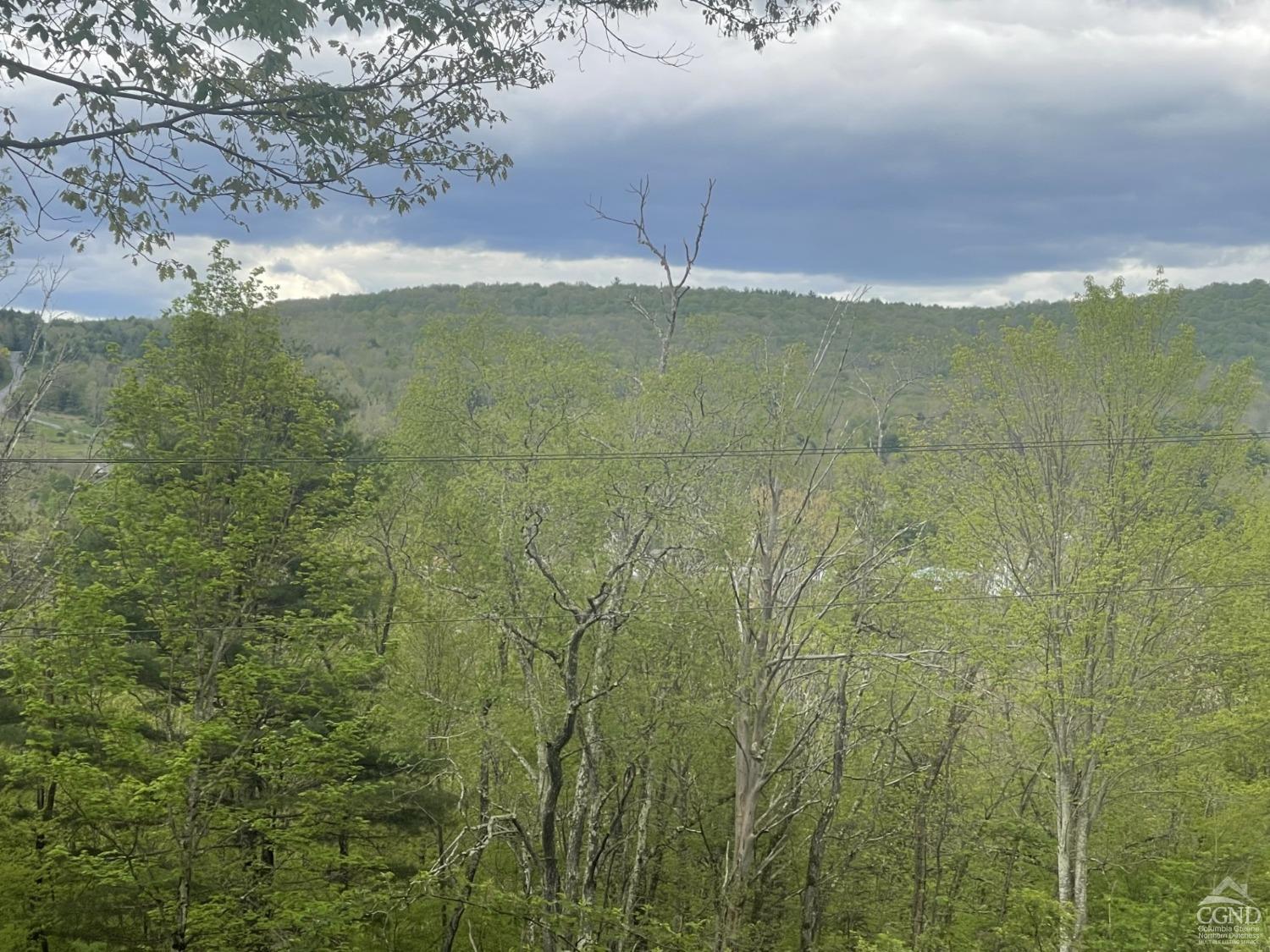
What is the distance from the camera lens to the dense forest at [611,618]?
11195 millimetres

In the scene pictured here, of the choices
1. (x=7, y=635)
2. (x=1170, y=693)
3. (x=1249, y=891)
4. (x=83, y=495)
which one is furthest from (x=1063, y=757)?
(x=7, y=635)

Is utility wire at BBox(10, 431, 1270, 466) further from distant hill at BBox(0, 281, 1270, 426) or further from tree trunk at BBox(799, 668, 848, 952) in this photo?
tree trunk at BBox(799, 668, 848, 952)

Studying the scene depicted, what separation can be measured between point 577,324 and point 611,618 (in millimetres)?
10910

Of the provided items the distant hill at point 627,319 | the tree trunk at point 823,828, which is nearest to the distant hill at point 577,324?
the distant hill at point 627,319

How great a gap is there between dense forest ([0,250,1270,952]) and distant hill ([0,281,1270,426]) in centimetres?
70

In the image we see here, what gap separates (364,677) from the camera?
47.1ft

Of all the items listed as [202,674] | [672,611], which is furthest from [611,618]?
[202,674]

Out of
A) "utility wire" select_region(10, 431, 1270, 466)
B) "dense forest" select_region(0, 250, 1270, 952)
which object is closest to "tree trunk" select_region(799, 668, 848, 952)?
"dense forest" select_region(0, 250, 1270, 952)

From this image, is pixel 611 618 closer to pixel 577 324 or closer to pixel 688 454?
pixel 688 454

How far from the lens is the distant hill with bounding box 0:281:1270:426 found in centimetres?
1474

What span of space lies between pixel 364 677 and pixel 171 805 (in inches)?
158

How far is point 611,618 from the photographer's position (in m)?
11.8

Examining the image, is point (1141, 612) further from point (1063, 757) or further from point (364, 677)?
point (364, 677)

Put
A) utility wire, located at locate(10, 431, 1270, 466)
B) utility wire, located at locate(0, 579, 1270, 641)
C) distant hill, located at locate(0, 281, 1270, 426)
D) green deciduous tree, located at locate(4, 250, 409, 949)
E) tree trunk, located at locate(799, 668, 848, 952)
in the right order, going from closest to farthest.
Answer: green deciduous tree, located at locate(4, 250, 409, 949), utility wire, located at locate(0, 579, 1270, 641), utility wire, located at locate(10, 431, 1270, 466), tree trunk, located at locate(799, 668, 848, 952), distant hill, located at locate(0, 281, 1270, 426)
